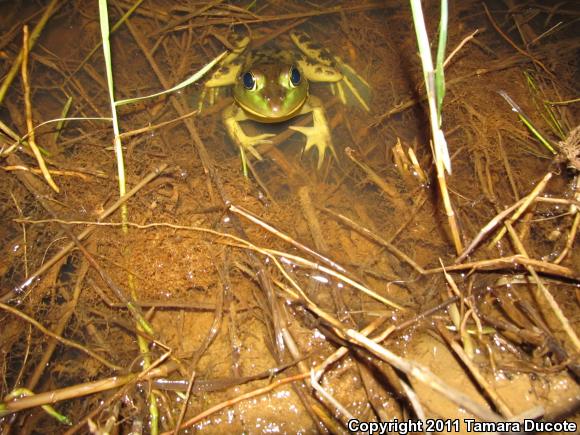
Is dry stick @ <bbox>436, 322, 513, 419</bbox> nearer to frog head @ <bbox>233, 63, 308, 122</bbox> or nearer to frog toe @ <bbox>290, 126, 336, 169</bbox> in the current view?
frog toe @ <bbox>290, 126, 336, 169</bbox>

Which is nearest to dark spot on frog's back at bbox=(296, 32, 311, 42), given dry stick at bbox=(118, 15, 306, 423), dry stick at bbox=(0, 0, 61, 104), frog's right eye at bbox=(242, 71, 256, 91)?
frog's right eye at bbox=(242, 71, 256, 91)

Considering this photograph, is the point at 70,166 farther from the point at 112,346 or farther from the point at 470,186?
the point at 470,186

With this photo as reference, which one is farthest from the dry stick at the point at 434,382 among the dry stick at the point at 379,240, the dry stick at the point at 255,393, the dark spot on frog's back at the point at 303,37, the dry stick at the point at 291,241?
the dark spot on frog's back at the point at 303,37

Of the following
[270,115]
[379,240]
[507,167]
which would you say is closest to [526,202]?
[507,167]

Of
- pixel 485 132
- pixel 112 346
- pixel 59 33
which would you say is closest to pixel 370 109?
pixel 485 132

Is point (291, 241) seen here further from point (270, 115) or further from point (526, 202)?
point (526, 202)
